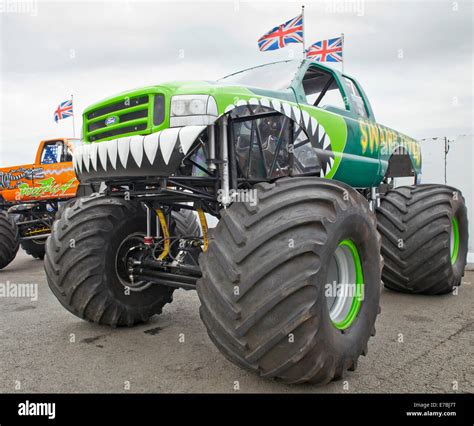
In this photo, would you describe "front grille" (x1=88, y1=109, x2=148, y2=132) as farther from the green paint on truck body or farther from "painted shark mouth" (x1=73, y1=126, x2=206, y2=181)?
"painted shark mouth" (x1=73, y1=126, x2=206, y2=181)

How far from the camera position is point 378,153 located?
5.64m

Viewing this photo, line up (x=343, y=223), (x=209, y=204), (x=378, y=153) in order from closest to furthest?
(x=343, y=223) < (x=209, y=204) < (x=378, y=153)

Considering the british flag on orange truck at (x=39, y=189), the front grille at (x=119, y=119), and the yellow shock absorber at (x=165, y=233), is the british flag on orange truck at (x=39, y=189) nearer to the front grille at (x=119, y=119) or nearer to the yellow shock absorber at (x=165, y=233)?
the yellow shock absorber at (x=165, y=233)

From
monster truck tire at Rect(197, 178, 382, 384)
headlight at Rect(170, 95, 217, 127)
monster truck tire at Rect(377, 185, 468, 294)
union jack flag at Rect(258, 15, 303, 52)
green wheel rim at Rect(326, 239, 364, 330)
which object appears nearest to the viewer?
monster truck tire at Rect(197, 178, 382, 384)

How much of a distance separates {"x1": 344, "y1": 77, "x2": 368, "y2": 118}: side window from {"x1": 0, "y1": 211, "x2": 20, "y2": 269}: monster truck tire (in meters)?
6.58

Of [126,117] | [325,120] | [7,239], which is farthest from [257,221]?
[7,239]

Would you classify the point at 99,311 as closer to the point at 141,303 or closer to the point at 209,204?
the point at 141,303

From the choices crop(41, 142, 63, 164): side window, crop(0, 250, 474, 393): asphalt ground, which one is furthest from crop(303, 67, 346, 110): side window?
crop(41, 142, 63, 164): side window

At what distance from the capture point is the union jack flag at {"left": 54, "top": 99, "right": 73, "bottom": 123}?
1580 centimetres

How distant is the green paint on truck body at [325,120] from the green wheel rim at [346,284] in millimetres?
1296

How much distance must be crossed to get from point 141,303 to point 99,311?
0.45 meters

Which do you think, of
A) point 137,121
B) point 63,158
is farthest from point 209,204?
point 63,158

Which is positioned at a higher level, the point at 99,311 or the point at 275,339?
the point at 275,339

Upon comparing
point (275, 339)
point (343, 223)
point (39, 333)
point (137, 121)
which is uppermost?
point (137, 121)
